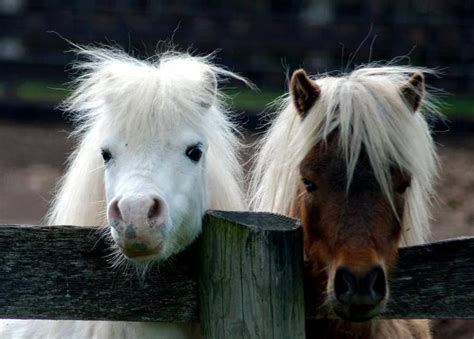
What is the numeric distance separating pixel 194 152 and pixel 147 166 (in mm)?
277

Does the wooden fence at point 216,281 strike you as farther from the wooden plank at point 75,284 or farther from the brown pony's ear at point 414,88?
the brown pony's ear at point 414,88

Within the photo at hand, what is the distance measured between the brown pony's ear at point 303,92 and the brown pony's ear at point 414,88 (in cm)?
33

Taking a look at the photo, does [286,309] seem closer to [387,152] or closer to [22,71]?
[387,152]

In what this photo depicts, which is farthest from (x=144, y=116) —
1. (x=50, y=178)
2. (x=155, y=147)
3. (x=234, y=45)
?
(x=234, y=45)

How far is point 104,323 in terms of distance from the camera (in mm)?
4094

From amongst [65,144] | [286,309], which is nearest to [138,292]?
[286,309]

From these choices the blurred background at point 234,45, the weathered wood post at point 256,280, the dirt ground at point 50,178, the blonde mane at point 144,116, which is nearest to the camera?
the weathered wood post at point 256,280

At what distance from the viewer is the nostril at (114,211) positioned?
360cm

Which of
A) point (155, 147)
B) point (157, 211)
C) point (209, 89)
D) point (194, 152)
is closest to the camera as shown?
point (157, 211)

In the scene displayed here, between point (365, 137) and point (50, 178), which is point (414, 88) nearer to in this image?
point (365, 137)

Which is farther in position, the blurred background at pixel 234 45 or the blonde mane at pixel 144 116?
the blurred background at pixel 234 45

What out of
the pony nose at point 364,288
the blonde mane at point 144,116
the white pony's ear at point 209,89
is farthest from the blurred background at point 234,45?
the pony nose at point 364,288

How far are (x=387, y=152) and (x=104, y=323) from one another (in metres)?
1.23

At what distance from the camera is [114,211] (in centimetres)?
361
